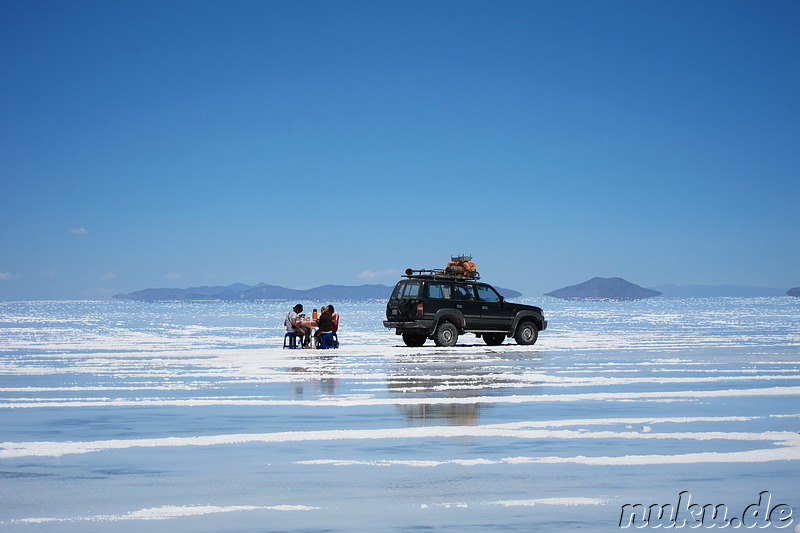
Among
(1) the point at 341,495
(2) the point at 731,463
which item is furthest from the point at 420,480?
(2) the point at 731,463

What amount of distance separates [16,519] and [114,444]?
143 inches

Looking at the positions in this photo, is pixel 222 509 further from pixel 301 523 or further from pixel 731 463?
pixel 731 463

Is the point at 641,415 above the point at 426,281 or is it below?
below

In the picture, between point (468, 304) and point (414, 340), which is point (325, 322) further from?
point (468, 304)

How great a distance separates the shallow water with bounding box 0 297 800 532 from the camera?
772cm

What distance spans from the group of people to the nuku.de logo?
897 inches

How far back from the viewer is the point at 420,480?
29.1 feet

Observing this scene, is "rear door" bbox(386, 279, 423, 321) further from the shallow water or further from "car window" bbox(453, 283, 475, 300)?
the shallow water

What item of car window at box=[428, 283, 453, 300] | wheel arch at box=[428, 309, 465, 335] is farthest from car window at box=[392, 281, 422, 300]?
wheel arch at box=[428, 309, 465, 335]

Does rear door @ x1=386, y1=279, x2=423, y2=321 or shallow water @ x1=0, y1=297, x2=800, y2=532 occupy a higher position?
rear door @ x1=386, y1=279, x2=423, y2=321

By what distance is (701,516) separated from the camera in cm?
751

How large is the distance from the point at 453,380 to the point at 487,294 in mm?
13857

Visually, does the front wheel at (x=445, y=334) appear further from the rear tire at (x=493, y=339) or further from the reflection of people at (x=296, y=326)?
the reflection of people at (x=296, y=326)

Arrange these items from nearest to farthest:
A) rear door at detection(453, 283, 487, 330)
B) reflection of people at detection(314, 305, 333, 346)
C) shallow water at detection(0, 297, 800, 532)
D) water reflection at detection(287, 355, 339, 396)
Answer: shallow water at detection(0, 297, 800, 532)
water reflection at detection(287, 355, 339, 396)
reflection of people at detection(314, 305, 333, 346)
rear door at detection(453, 283, 487, 330)
